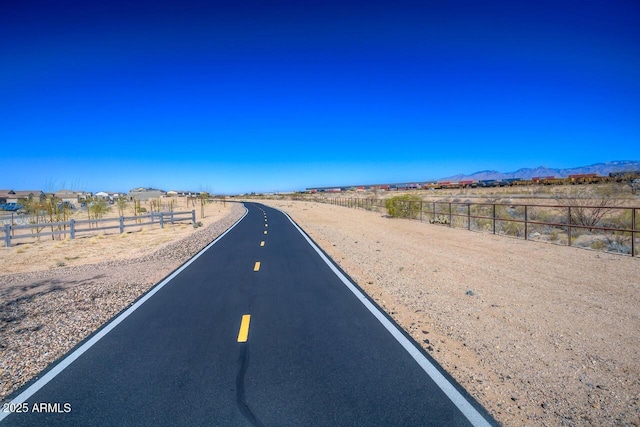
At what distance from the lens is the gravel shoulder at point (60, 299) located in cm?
559

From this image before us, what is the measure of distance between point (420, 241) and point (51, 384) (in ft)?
53.1

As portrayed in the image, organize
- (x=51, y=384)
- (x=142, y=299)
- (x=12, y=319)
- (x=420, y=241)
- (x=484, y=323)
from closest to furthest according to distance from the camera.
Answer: (x=51, y=384), (x=484, y=323), (x=12, y=319), (x=142, y=299), (x=420, y=241)

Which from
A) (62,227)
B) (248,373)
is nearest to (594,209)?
(248,373)

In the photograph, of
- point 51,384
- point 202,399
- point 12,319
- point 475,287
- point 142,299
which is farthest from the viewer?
point 475,287

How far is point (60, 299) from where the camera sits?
884cm

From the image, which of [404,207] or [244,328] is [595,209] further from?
[244,328]

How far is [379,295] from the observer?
878cm

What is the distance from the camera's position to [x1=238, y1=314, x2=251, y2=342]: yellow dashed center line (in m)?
6.01

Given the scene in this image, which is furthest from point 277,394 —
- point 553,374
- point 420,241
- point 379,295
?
point 420,241

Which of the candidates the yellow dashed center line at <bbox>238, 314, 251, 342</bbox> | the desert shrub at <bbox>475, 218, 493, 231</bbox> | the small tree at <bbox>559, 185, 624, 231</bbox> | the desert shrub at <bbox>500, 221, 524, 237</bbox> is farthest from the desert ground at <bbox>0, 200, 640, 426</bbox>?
the desert shrub at <bbox>475, 218, 493, 231</bbox>

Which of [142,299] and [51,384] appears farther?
[142,299]

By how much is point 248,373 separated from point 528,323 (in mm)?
4908

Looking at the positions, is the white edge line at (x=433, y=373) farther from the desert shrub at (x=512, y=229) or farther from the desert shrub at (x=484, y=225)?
the desert shrub at (x=484, y=225)

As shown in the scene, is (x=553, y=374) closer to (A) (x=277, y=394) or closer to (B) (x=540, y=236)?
(A) (x=277, y=394)
